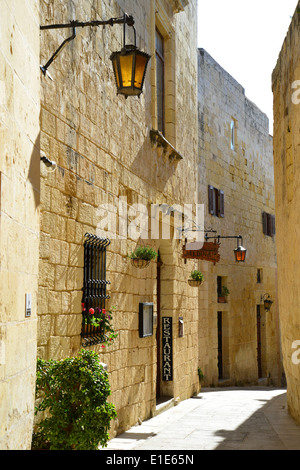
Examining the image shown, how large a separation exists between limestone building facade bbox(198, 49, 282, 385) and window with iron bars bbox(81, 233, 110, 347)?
831 cm

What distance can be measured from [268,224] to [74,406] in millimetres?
17942

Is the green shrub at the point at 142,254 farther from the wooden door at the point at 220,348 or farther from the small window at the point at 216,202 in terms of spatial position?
the wooden door at the point at 220,348

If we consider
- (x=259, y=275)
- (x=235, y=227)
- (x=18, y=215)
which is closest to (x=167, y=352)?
(x=18, y=215)

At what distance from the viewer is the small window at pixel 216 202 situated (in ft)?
52.6

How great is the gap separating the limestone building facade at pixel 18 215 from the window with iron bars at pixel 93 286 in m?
2.20

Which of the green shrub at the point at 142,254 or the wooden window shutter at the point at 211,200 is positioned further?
the wooden window shutter at the point at 211,200

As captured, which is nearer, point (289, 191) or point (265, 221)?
point (289, 191)

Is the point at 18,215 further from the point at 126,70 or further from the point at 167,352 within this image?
the point at 167,352

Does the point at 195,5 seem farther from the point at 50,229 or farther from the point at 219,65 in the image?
the point at 50,229

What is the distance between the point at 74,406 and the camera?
15.4ft

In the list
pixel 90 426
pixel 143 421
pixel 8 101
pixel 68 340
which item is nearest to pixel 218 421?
pixel 143 421

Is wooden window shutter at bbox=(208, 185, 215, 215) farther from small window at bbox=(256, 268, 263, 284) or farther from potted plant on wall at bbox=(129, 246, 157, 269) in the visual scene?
potted plant on wall at bbox=(129, 246, 157, 269)

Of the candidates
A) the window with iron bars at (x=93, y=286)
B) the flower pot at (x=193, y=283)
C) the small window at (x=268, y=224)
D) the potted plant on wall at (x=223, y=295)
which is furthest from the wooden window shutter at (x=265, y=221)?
the window with iron bars at (x=93, y=286)

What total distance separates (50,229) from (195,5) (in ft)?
31.3
